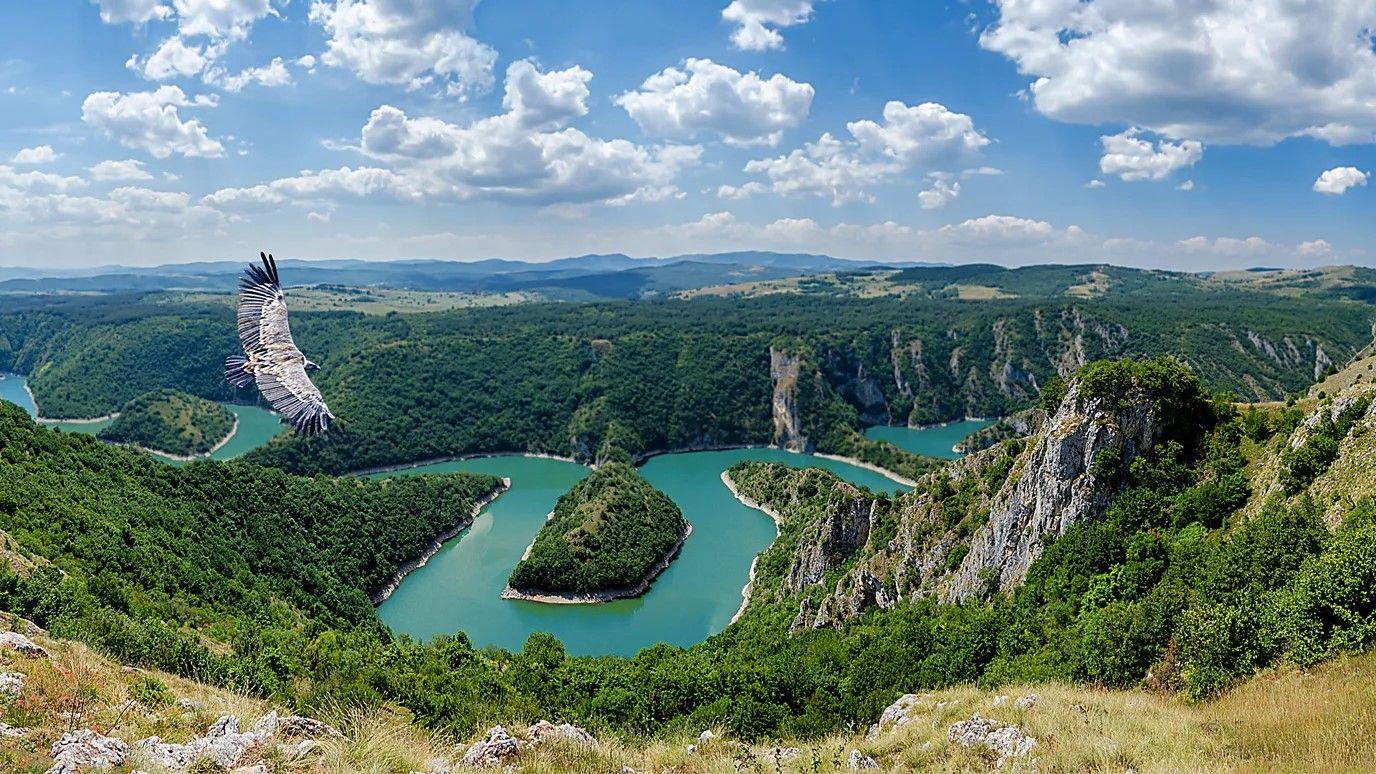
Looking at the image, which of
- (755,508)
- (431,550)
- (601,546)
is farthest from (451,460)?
(601,546)

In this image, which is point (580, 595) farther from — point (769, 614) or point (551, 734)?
point (551, 734)

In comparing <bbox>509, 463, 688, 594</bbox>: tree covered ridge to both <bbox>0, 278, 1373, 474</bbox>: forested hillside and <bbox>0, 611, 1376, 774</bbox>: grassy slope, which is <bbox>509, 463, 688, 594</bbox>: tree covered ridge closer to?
<bbox>0, 278, 1373, 474</bbox>: forested hillside

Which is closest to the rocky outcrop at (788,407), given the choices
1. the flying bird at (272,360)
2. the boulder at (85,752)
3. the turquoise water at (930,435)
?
the turquoise water at (930,435)

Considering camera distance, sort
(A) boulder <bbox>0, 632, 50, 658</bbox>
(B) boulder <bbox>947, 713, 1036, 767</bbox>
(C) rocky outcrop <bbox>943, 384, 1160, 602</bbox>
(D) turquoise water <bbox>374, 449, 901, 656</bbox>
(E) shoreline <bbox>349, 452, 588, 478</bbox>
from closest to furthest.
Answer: (B) boulder <bbox>947, 713, 1036, 767</bbox>, (A) boulder <bbox>0, 632, 50, 658</bbox>, (C) rocky outcrop <bbox>943, 384, 1160, 602</bbox>, (D) turquoise water <bbox>374, 449, 901, 656</bbox>, (E) shoreline <bbox>349, 452, 588, 478</bbox>

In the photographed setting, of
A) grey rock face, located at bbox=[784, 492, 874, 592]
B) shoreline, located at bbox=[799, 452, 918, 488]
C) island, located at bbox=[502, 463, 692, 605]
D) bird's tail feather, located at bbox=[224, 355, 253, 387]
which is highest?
bird's tail feather, located at bbox=[224, 355, 253, 387]

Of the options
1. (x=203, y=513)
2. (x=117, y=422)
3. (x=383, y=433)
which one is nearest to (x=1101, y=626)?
(x=203, y=513)

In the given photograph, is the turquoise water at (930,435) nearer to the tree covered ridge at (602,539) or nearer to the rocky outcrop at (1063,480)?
the tree covered ridge at (602,539)

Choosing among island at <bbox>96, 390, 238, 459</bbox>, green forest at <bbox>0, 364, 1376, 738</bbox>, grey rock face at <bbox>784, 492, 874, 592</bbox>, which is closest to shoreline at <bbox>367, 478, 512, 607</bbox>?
green forest at <bbox>0, 364, 1376, 738</bbox>
